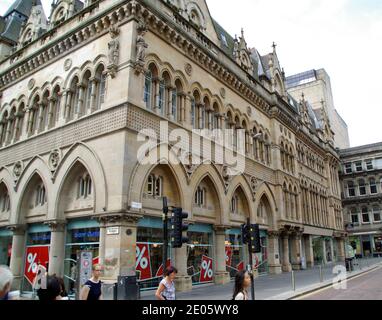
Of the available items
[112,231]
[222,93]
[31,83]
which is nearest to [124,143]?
[112,231]

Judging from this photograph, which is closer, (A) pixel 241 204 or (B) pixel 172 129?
(B) pixel 172 129

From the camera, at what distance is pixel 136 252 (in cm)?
1568

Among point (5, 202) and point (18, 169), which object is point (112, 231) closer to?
point (18, 169)

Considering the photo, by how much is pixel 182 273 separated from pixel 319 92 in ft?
184

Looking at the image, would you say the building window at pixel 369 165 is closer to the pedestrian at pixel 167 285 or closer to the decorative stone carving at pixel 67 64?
the decorative stone carving at pixel 67 64

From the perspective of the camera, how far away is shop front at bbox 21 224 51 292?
728 inches

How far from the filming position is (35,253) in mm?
19062

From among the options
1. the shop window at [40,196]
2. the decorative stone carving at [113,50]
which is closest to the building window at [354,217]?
the shop window at [40,196]

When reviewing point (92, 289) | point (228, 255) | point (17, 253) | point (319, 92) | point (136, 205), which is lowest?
point (92, 289)

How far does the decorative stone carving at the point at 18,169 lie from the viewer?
20875mm

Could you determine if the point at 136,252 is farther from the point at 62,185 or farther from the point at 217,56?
the point at 217,56
